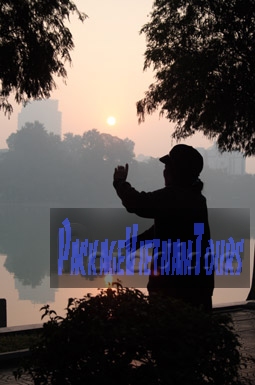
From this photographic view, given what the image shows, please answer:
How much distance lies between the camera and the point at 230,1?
1447cm

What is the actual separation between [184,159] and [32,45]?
255 inches

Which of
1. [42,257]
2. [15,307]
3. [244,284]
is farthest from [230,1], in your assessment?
[42,257]

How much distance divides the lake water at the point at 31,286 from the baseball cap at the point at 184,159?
16.5 ft

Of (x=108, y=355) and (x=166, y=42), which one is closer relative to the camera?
(x=108, y=355)

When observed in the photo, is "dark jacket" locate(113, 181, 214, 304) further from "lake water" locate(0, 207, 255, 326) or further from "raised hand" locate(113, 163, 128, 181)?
"lake water" locate(0, 207, 255, 326)

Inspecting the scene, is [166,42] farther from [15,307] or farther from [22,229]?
[22,229]

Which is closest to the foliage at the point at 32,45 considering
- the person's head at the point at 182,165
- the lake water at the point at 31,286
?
the lake water at the point at 31,286

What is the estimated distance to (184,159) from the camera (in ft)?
15.4

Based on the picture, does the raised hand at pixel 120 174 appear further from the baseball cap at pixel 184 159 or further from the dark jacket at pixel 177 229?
the baseball cap at pixel 184 159

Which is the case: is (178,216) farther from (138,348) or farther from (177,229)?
(138,348)

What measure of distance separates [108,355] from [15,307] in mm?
27523

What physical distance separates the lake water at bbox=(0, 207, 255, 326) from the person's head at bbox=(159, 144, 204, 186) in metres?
4.97

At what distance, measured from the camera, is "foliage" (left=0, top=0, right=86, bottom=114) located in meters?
10.4

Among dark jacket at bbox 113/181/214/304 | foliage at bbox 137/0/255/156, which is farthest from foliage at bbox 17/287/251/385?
foliage at bbox 137/0/255/156
